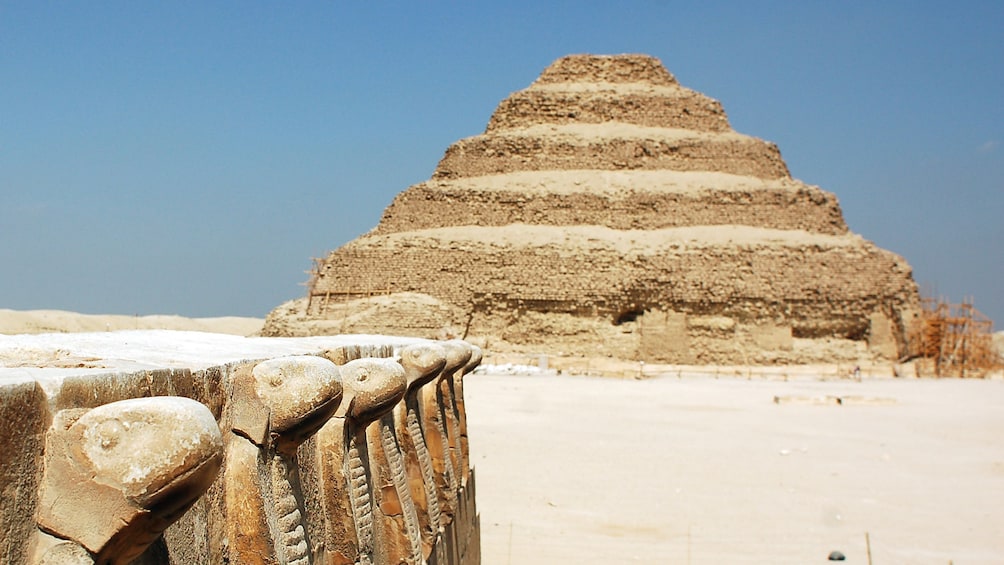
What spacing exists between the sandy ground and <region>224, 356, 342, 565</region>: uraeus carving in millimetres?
6170

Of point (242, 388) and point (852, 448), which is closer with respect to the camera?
point (242, 388)

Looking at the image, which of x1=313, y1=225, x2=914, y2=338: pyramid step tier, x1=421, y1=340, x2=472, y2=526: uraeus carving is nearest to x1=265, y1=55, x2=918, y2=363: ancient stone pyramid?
x1=313, y1=225, x2=914, y2=338: pyramid step tier

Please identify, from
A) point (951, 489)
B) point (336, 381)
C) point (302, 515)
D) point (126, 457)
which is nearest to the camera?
point (126, 457)

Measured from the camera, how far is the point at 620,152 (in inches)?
1794

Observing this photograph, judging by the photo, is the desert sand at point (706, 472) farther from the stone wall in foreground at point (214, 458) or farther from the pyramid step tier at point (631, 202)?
the pyramid step tier at point (631, 202)

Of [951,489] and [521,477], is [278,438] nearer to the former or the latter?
[521,477]

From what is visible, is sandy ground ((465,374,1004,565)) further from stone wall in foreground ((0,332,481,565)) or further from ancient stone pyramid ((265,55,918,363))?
ancient stone pyramid ((265,55,918,363))

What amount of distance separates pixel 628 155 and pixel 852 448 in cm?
3024

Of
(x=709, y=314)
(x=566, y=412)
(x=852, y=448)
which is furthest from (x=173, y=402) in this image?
(x=709, y=314)

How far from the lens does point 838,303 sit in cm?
4012

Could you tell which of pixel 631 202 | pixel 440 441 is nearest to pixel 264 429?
pixel 440 441

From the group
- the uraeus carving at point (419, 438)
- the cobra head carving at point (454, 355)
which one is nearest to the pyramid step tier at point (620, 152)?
the cobra head carving at point (454, 355)

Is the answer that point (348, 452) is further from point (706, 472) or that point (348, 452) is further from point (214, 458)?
point (706, 472)

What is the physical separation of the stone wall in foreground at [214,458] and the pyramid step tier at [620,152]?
4063 cm
